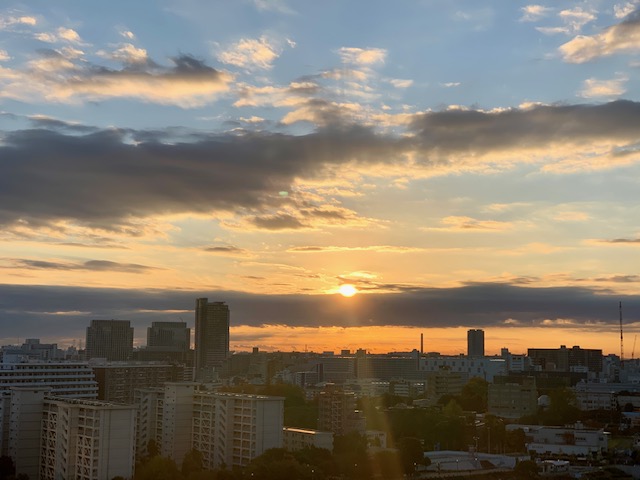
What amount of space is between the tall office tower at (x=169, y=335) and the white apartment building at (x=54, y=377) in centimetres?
6696

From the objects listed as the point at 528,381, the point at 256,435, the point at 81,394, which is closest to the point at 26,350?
the point at 81,394

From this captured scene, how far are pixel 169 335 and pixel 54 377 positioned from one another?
236 feet

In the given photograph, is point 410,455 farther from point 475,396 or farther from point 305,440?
point 475,396

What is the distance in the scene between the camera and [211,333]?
127562 millimetres

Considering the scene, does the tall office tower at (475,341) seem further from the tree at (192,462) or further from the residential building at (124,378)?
the tree at (192,462)

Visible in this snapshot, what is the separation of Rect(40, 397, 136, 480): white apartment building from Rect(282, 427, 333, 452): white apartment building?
31.4ft

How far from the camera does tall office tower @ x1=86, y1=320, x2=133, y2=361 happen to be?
10488 cm

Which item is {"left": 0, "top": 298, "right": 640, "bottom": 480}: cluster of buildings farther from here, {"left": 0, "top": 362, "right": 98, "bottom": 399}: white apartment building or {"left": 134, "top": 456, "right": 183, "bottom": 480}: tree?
{"left": 134, "top": 456, "right": 183, "bottom": 480}: tree

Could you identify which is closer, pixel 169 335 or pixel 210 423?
pixel 210 423

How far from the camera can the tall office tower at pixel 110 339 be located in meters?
105

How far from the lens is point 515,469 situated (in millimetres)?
43094

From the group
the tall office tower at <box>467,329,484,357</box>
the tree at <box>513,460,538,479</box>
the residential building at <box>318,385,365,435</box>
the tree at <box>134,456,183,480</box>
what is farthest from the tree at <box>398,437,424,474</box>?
the tall office tower at <box>467,329,484,357</box>

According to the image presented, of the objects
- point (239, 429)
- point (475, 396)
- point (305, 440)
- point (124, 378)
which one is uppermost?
point (124, 378)

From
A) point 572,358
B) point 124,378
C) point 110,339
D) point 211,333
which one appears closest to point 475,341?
point 572,358
